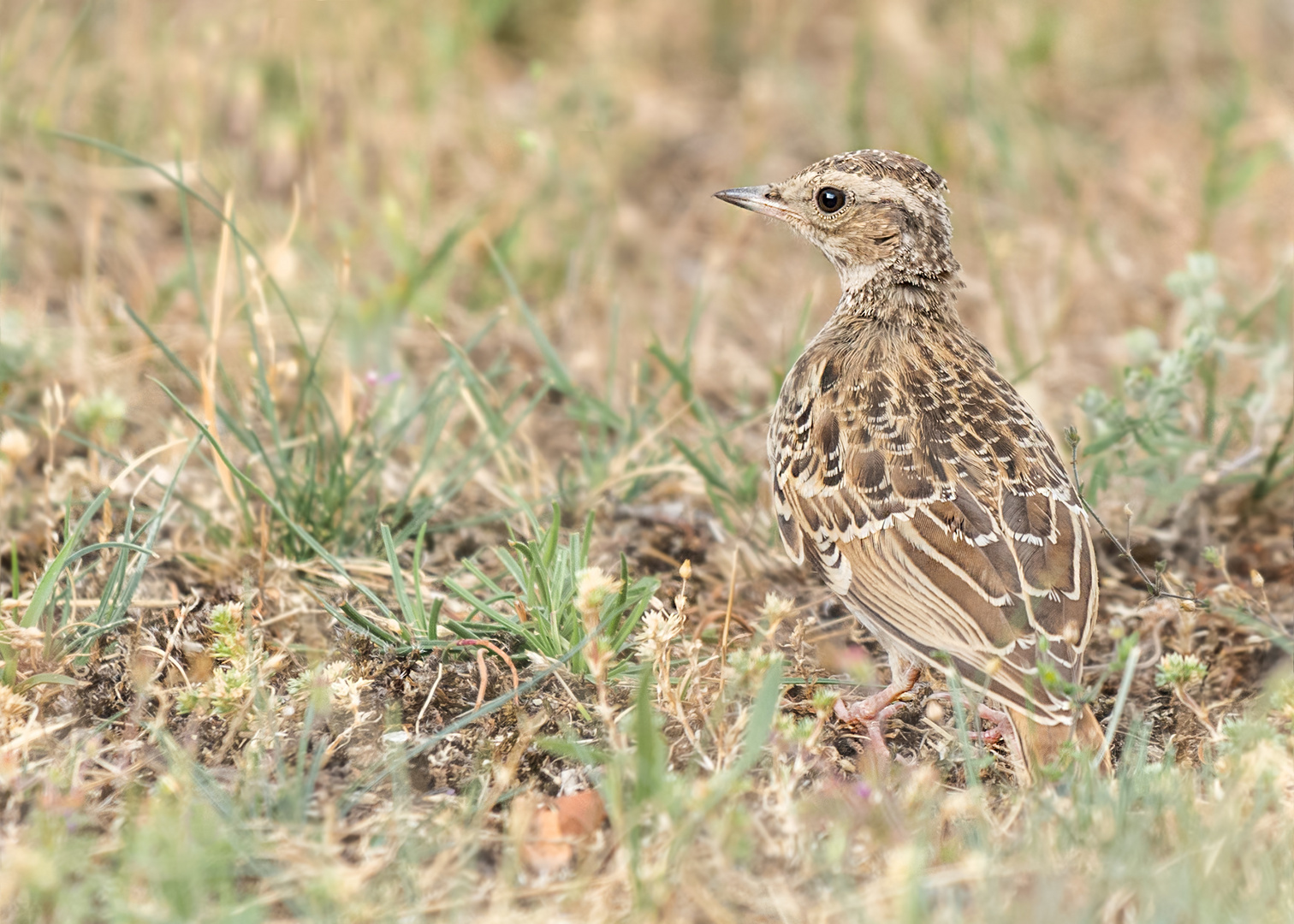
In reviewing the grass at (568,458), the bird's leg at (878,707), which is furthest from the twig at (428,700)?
the bird's leg at (878,707)

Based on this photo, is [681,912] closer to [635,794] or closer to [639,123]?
[635,794]

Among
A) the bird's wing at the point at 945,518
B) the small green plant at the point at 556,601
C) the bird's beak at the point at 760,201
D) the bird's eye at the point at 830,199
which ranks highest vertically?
the bird's eye at the point at 830,199

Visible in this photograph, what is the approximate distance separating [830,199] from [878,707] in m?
1.91

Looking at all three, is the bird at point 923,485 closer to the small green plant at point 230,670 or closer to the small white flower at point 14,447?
the small green plant at point 230,670

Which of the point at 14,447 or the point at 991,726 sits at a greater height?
the point at 14,447

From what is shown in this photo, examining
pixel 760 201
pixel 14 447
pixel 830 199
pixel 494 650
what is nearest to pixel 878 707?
pixel 494 650

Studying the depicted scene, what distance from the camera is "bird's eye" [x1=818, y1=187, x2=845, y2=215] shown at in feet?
17.5

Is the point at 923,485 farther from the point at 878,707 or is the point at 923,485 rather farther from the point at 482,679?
the point at 482,679

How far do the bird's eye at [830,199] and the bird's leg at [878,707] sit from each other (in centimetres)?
175

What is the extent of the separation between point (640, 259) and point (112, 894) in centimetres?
504

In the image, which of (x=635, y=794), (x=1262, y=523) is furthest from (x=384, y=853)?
(x=1262, y=523)

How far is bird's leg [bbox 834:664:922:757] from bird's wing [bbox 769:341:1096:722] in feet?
0.83

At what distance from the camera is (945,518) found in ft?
14.0

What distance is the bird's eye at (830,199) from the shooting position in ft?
17.5
